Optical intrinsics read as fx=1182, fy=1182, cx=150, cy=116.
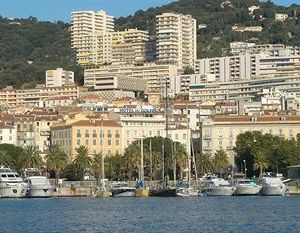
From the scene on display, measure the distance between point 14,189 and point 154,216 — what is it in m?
37.3

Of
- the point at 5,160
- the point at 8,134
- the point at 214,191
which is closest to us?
the point at 214,191

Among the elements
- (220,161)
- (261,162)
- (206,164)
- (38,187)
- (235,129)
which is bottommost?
(38,187)

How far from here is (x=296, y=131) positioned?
147875 millimetres

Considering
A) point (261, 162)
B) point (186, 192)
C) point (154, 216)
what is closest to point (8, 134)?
point (261, 162)

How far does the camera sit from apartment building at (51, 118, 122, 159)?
476ft

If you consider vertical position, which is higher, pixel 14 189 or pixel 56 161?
pixel 56 161

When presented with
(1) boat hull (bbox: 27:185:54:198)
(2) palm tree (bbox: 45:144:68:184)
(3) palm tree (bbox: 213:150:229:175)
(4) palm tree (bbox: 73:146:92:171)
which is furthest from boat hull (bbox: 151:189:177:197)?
(3) palm tree (bbox: 213:150:229:175)

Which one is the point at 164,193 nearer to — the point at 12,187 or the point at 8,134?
the point at 12,187

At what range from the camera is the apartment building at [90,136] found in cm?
14500

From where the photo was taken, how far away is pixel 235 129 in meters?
149

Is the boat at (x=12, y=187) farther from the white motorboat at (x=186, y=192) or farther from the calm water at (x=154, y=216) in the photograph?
the white motorboat at (x=186, y=192)

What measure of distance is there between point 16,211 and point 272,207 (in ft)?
58.8

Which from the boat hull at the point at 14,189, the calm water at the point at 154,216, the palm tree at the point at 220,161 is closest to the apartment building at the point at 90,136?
the palm tree at the point at 220,161

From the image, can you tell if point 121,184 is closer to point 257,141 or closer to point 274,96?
point 257,141
